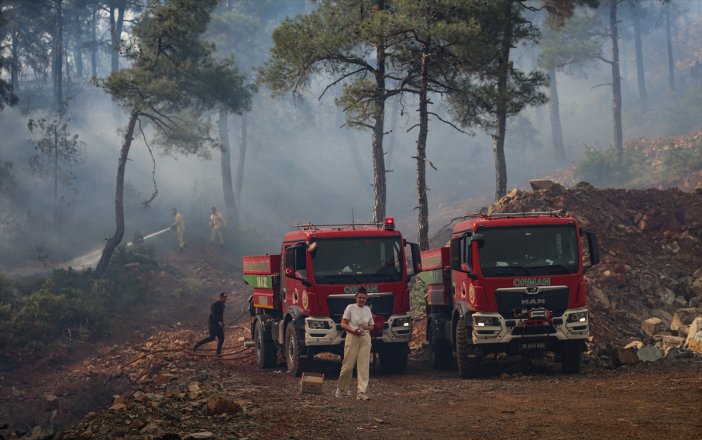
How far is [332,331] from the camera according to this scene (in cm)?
1641

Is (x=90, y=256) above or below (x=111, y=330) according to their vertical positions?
above

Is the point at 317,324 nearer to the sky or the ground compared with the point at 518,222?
nearer to the ground

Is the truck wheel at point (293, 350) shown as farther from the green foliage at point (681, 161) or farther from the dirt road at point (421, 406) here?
the green foliage at point (681, 161)

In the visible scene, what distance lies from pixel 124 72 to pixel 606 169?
3241 centimetres

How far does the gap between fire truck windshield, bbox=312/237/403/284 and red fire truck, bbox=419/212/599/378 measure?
1556mm

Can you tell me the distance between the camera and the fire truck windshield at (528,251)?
1538 cm

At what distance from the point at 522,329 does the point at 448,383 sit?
1775 millimetres

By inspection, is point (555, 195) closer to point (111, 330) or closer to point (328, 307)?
point (328, 307)

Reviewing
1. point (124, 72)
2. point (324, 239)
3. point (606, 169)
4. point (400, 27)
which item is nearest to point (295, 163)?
point (606, 169)

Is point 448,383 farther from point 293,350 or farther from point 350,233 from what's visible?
point 350,233

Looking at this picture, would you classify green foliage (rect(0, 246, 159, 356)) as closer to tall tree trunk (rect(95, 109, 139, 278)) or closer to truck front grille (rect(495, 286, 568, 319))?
tall tree trunk (rect(95, 109, 139, 278))

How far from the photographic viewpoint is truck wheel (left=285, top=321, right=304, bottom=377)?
16.9 meters

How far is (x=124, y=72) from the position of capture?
32.0m

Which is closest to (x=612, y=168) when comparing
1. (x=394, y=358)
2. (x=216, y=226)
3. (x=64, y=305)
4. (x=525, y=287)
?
(x=216, y=226)
